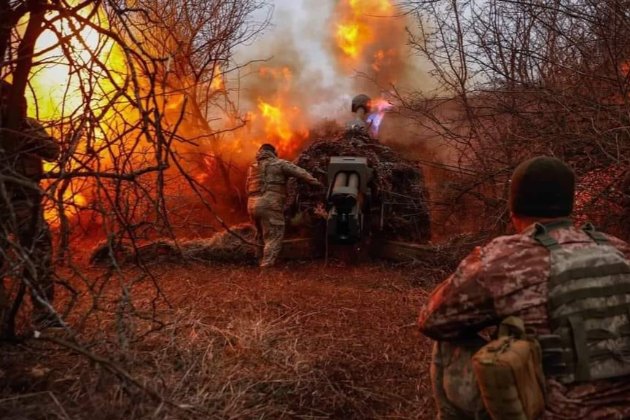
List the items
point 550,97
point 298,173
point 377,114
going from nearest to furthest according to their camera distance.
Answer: point 550,97, point 298,173, point 377,114

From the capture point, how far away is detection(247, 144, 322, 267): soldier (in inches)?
369

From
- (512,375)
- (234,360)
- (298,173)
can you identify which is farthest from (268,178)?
(512,375)

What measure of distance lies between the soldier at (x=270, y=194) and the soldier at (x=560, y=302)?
6.84 metres

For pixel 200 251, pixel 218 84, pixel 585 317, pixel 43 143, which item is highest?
pixel 218 84

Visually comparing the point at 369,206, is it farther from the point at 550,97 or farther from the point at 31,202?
the point at 31,202

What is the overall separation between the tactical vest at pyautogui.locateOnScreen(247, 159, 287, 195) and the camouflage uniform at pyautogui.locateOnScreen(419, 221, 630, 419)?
7.03m

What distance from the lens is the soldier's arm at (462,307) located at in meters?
2.44

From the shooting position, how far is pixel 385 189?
974 cm

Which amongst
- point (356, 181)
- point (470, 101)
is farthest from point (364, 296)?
point (470, 101)

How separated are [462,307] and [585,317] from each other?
498mm

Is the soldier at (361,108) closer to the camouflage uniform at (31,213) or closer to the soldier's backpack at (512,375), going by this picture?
the camouflage uniform at (31,213)

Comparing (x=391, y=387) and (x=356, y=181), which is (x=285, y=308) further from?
(x=356, y=181)

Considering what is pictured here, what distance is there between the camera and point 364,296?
7.06 metres

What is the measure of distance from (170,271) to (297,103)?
914 cm
